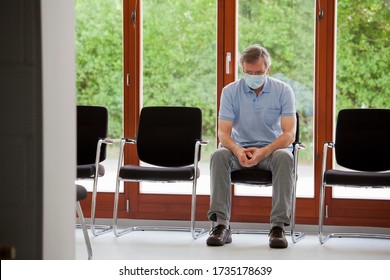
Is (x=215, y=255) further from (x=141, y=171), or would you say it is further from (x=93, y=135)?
(x=93, y=135)

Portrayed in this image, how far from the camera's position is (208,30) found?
17.3 ft

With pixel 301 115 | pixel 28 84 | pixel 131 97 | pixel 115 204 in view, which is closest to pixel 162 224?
pixel 115 204

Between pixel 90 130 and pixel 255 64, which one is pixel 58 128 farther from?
pixel 90 130

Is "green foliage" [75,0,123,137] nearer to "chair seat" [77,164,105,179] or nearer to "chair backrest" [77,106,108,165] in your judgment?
"chair backrest" [77,106,108,165]

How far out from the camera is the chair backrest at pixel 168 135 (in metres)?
4.93

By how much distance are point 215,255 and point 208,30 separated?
1.93m

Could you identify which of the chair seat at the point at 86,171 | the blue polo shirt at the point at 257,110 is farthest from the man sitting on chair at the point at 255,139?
the chair seat at the point at 86,171

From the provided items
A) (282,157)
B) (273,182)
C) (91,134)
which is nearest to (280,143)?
(282,157)

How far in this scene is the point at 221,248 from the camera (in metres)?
4.29

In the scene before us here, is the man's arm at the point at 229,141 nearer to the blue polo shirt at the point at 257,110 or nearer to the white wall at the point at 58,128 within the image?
the blue polo shirt at the point at 257,110

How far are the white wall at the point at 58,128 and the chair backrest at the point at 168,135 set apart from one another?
330 centimetres

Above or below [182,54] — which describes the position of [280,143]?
below

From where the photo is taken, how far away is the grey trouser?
432cm

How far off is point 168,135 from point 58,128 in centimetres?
348
